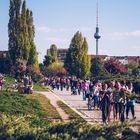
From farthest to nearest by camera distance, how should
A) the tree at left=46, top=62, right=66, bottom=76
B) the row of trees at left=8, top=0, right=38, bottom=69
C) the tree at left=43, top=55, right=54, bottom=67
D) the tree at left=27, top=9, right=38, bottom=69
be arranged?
the tree at left=43, top=55, right=54, bottom=67 → the tree at left=46, top=62, right=66, bottom=76 → the tree at left=27, top=9, right=38, bottom=69 → the row of trees at left=8, top=0, right=38, bottom=69

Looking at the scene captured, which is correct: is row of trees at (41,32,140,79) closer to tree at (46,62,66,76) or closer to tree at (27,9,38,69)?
tree at (46,62,66,76)

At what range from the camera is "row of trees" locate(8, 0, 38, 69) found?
213 feet

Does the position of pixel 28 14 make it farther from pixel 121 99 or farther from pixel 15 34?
pixel 121 99

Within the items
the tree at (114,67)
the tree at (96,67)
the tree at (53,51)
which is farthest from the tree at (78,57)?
the tree at (53,51)

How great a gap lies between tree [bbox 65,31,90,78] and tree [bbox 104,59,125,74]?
6287mm

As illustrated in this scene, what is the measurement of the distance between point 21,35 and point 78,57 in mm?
17120

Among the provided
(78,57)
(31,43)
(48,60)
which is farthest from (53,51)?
(31,43)

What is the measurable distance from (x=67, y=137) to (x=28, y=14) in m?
59.3

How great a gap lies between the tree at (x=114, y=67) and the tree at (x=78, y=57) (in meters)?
6.29

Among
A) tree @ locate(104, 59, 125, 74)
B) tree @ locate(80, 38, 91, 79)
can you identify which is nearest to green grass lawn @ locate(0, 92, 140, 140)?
tree @ locate(80, 38, 91, 79)

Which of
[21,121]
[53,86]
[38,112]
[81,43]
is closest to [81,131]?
[21,121]

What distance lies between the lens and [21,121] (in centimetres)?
1134

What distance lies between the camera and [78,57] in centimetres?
7994

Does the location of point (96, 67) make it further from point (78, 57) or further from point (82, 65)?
point (82, 65)
